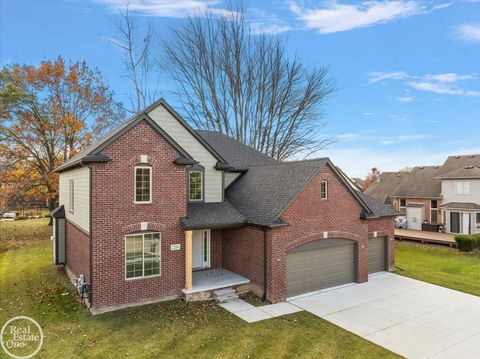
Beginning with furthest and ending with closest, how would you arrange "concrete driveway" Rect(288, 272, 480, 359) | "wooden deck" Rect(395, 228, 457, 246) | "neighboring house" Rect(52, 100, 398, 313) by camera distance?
"wooden deck" Rect(395, 228, 457, 246) < "neighboring house" Rect(52, 100, 398, 313) < "concrete driveway" Rect(288, 272, 480, 359)

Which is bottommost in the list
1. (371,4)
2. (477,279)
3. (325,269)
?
(477,279)

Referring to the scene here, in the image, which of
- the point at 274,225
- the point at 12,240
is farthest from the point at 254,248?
the point at 12,240

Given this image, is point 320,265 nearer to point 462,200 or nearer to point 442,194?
point 462,200

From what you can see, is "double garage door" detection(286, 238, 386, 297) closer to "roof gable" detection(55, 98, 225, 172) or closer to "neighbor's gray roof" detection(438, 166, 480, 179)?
"roof gable" detection(55, 98, 225, 172)

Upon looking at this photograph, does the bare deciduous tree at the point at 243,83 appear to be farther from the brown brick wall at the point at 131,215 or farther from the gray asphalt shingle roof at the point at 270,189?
the brown brick wall at the point at 131,215

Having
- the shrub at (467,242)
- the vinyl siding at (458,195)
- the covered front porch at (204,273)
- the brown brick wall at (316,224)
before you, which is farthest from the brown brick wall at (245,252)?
the vinyl siding at (458,195)

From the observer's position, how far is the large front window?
11.9 metres

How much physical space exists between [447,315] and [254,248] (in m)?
7.34

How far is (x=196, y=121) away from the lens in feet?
114

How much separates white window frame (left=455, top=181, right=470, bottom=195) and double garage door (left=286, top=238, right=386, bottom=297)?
21.2m

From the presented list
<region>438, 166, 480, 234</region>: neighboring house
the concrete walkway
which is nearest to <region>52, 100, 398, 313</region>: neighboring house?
the concrete walkway

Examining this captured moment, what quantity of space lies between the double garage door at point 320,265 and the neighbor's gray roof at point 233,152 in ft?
20.1

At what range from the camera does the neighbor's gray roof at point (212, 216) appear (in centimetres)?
1300

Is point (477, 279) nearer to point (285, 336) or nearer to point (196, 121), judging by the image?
point (285, 336)
